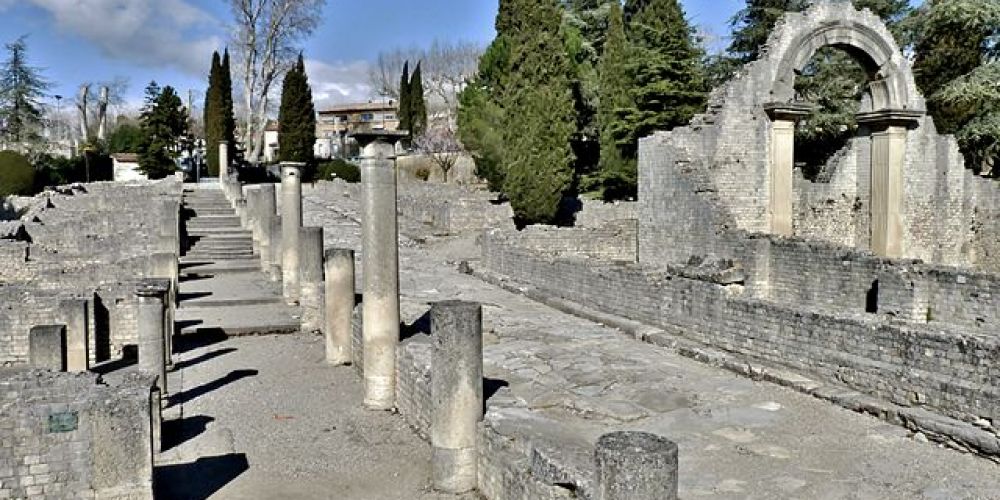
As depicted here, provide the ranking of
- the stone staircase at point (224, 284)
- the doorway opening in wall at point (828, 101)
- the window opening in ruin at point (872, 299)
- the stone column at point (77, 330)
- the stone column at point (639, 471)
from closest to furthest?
the stone column at point (639, 471) → the stone column at point (77, 330) → the window opening in ruin at point (872, 299) → the stone staircase at point (224, 284) → the doorway opening in wall at point (828, 101)

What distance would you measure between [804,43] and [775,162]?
109 inches

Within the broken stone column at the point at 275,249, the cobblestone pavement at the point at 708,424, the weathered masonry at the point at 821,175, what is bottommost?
the cobblestone pavement at the point at 708,424

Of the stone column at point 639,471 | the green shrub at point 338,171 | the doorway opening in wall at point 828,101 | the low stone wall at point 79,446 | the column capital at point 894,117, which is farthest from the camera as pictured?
the green shrub at point 338,171

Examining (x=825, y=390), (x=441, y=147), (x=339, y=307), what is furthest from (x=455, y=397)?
(x=441, y=147)

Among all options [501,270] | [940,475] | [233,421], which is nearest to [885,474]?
[940,475]

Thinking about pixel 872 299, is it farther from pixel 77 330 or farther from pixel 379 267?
pixel 77 330

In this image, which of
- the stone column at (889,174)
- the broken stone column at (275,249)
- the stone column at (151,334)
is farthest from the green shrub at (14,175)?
the stone column at (889,174)

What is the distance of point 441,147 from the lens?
4797 cm

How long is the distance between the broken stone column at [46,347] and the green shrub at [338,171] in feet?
112

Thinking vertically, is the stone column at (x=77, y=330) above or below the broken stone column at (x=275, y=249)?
below

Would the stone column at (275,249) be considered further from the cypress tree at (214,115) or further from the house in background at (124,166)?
the house in background at (124,166)

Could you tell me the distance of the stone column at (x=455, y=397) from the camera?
260 inches

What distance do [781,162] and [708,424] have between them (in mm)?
13174

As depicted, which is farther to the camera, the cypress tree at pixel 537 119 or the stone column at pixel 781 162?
the cypress tree at pixel 537 119
